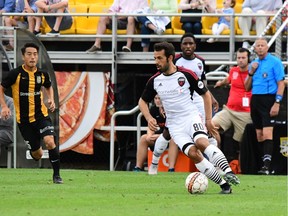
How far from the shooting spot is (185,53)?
59.7 feet

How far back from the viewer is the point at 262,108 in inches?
781

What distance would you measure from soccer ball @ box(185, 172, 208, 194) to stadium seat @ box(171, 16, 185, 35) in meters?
9.49

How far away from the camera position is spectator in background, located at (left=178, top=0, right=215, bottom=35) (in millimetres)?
22547

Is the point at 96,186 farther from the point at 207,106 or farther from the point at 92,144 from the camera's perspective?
the point at 92,144

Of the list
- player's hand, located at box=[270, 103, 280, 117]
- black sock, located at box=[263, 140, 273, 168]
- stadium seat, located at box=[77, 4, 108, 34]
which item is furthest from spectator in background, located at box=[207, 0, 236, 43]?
black sock, located at box=[263, 140, 273, 168]

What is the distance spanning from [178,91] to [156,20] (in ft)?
26.1

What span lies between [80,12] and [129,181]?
8.27 meters

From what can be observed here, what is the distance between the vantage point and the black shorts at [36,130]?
16.0 meters

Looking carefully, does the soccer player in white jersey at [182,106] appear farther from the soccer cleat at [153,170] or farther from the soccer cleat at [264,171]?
the soccer cleat at [264,171]

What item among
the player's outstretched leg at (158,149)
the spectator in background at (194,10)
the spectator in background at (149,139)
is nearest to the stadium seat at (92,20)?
the spectator in background at (194,10)

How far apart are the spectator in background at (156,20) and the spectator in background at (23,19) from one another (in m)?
2.51

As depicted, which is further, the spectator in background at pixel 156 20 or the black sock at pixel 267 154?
the spectator in background at pixel 156 20

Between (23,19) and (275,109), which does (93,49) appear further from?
(275,109)

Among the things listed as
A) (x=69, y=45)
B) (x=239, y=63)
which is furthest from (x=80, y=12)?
(x=239, y=63)
